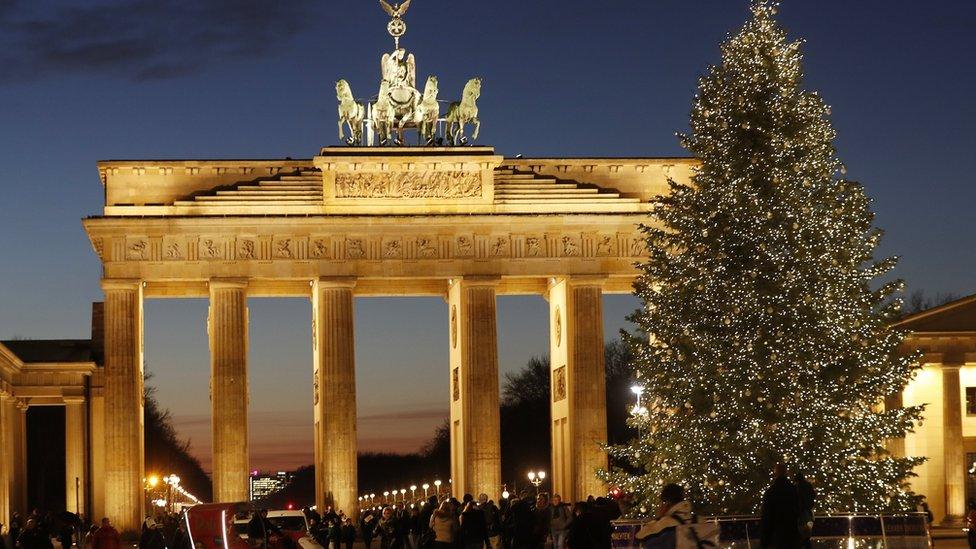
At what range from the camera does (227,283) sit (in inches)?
2785

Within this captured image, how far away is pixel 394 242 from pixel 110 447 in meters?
13.5

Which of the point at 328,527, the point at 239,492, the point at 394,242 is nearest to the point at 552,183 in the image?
the point at 394,242

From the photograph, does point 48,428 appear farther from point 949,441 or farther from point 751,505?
point 751,505

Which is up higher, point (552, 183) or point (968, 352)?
point (552, 183)

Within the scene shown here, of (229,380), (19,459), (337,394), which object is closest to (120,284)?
(229,380)

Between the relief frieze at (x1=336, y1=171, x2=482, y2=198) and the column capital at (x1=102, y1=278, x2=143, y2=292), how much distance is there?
28.4ft

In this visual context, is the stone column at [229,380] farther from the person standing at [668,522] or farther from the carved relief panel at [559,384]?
the person standing at [668,522]

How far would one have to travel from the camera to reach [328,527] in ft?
183

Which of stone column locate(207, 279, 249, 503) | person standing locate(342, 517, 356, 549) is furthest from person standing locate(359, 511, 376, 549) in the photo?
stone column locate(207, 279, 249, 503)

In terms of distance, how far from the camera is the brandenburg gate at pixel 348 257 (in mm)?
70500

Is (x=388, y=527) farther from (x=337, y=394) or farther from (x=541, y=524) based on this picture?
(x=337, y=394)

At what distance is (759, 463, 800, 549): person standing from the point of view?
84.3ft

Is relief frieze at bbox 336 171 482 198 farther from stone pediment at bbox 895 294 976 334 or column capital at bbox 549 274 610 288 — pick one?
stone pediment at bbox 895 294 976 334

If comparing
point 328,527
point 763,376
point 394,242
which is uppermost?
point 394,242
